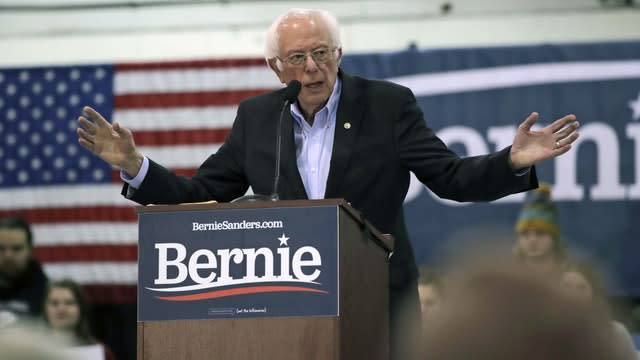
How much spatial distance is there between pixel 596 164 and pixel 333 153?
13.7 ft

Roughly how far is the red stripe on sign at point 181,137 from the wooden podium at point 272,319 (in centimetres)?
514

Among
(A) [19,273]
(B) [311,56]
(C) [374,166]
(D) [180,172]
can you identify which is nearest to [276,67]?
(B) [311,56]

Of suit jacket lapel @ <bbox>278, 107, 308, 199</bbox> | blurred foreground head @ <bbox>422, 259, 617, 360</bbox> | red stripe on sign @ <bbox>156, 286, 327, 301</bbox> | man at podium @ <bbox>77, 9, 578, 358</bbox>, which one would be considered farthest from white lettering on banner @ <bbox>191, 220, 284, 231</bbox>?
blurred foreground head @ <bbox>422, 259, 617, 360</bbox>

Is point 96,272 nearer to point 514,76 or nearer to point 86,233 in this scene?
point 86,233

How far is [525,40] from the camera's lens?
7.67m

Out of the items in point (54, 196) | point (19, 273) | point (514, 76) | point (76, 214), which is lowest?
point (19, 273)

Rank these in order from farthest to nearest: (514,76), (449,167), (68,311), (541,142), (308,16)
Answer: (514,76)
(68,311)
(308,16)
(449,167)
(541,142)

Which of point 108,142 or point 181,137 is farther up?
point 108,142

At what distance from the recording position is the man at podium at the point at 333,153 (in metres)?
3.04

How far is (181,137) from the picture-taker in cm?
767

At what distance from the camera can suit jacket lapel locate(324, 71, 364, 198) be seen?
122 inches

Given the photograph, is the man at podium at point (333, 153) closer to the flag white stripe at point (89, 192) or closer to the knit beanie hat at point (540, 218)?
the knit beanie hat at point (540, 218)

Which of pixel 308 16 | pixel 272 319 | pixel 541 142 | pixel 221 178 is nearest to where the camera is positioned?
pixel 272 319

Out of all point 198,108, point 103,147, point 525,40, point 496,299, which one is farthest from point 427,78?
point 496,299
